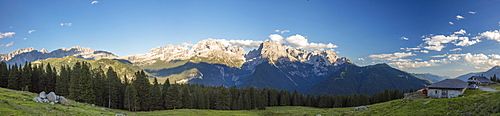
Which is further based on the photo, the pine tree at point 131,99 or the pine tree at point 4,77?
the pine tree at point 4,77

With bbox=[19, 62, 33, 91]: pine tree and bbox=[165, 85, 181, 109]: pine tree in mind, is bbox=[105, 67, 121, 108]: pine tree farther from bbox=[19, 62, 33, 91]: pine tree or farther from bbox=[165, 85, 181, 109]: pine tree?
bbox=[19, 62, 33, 91]: pine tree

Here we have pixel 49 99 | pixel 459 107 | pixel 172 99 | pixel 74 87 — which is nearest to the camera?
pixel 459 107

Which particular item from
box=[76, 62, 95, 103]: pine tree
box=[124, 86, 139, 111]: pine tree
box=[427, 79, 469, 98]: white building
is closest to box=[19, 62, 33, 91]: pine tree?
box=[76, 62, 95, 103]: pine tree

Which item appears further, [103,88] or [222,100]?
[222,100]

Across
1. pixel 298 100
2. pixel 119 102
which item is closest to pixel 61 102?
pixel 119 102

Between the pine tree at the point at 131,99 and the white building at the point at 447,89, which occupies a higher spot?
the white building at the point at 447,89

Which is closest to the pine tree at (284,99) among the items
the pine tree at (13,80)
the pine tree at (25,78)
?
the pine tree at (25,78)

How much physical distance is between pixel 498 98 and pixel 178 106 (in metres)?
91.5

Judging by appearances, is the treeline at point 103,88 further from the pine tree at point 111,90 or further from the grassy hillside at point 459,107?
the grassy hillside at point 459,107

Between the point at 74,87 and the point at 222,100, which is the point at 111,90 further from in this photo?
the point at 222,100

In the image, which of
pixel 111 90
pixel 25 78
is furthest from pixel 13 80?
pixel 111 90

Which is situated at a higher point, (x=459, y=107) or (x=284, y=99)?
(x=459, y=107)

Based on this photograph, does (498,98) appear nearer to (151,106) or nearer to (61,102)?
(61,102)

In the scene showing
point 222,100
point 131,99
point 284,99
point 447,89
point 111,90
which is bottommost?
point 284,99
